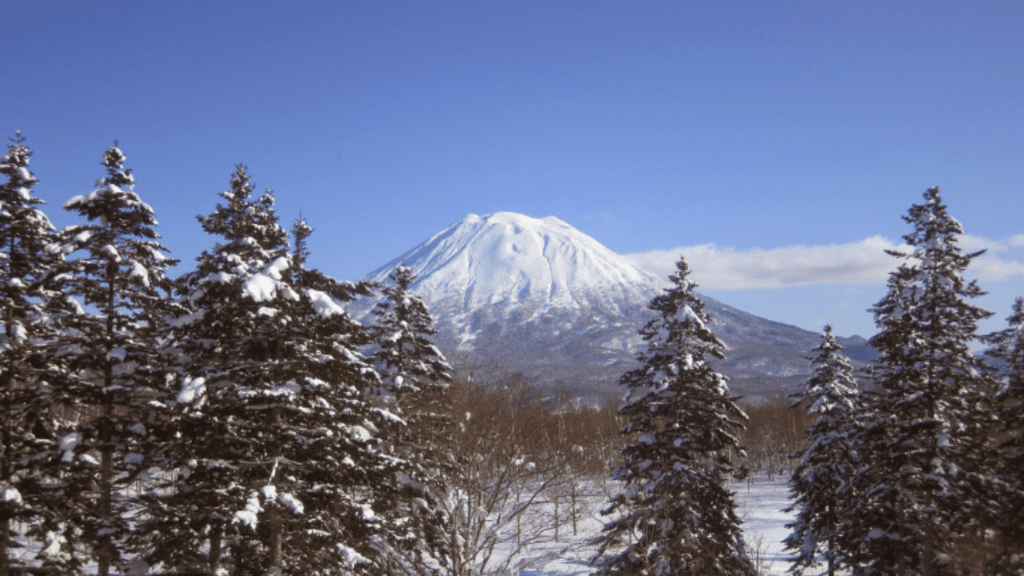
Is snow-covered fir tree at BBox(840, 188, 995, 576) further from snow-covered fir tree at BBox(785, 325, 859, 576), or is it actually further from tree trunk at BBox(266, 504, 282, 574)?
tree trunk at BBox(266, 504, 282, 574)

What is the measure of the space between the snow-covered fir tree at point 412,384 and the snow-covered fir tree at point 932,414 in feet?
44.3

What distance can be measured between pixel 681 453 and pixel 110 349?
1595cm

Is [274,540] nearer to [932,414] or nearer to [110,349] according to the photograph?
[110,349]

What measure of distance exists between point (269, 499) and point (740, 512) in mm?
59564

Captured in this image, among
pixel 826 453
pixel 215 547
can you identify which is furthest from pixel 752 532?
pixel 215 547

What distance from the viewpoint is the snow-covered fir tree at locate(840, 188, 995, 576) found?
17.8m

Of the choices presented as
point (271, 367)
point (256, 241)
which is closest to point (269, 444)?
point (271, 367)

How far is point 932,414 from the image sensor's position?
18.4 meters

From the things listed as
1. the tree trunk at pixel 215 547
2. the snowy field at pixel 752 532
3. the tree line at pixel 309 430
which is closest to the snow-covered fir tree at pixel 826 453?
the snowy field at pixel 752 532

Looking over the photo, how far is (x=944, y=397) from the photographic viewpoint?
60.2 feet

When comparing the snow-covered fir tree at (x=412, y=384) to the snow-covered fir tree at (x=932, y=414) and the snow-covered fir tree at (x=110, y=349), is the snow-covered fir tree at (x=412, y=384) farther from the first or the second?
the snow-covered fir tree at (x=932, y=414)

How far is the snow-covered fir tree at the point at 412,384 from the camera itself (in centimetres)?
2048

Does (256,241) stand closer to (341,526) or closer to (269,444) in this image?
(269,444)

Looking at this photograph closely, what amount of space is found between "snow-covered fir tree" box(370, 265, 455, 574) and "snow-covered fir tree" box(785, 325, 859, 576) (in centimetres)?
1509
